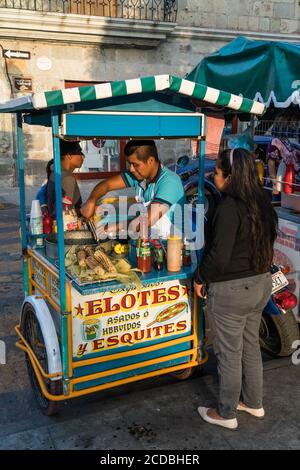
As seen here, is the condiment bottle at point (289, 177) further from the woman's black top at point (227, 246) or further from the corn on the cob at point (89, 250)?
the corn on the cob at point (89, 250)

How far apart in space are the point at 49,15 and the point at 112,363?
12529 millimetres

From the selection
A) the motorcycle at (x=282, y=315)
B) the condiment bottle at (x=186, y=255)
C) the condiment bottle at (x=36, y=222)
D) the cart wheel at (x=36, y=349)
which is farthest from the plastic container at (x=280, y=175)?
the cart wheel at (x=36, y=349)

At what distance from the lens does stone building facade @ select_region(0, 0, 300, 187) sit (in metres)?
13.5

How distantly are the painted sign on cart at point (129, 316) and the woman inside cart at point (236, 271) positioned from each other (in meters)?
0.43

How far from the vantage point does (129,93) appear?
288cm

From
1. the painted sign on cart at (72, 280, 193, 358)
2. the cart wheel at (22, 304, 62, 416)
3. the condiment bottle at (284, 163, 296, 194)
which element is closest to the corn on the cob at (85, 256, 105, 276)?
the painted sign on cart at (72, 280, 193, 358)

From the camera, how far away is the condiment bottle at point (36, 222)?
4.09 m

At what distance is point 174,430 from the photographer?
327cm

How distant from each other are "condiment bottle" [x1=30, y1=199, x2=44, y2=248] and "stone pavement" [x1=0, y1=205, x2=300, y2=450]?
1.24 metres

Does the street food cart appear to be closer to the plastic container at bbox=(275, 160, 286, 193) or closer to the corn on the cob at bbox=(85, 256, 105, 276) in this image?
the corn on the cob at bbox=(85, 256, 105, 276)

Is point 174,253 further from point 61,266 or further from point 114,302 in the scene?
point 61,266

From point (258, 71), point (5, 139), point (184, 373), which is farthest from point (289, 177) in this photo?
point (5, 139)

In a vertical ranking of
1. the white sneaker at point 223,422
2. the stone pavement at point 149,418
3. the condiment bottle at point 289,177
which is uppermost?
the condiment bottle at point 289,177
